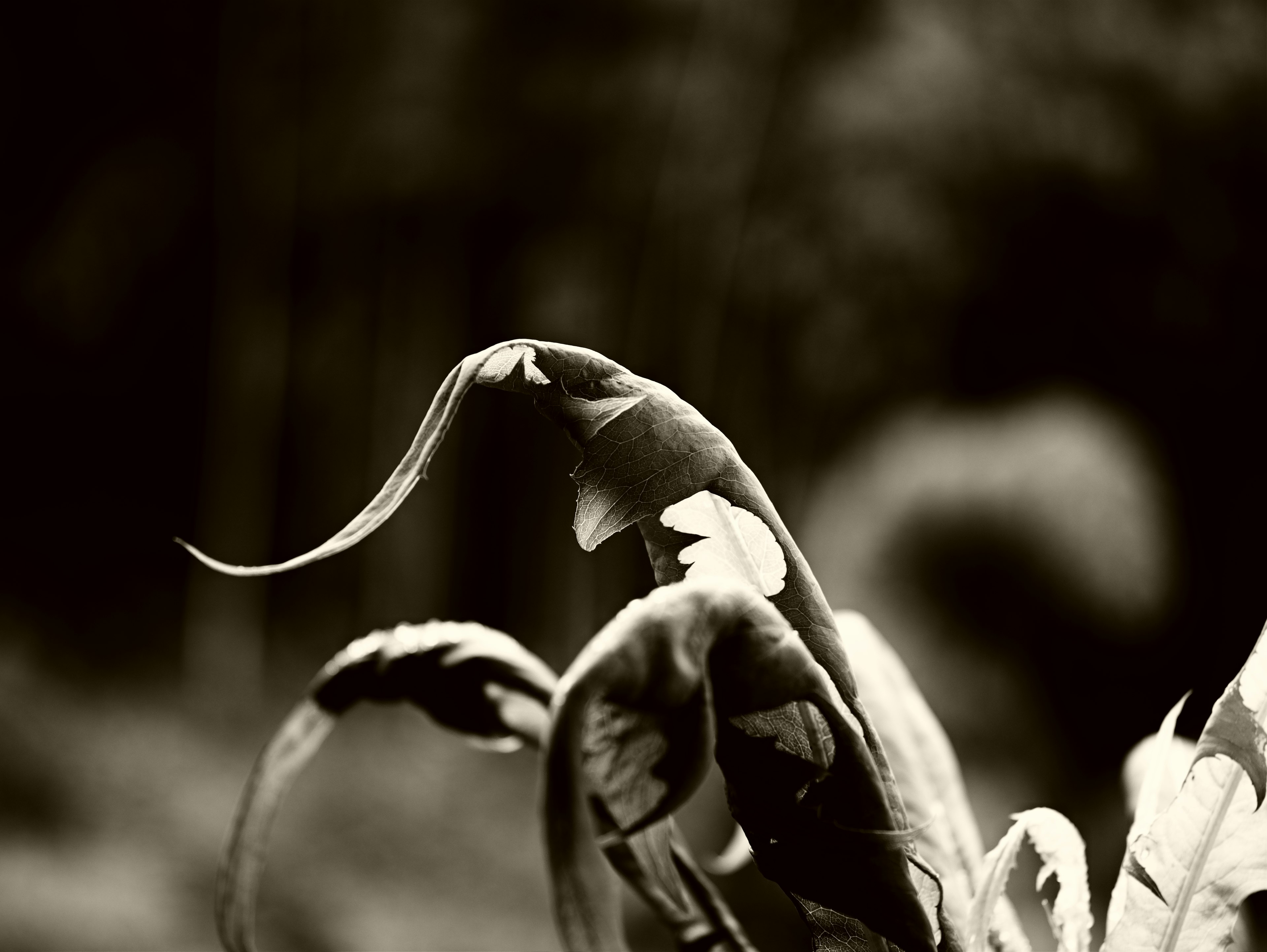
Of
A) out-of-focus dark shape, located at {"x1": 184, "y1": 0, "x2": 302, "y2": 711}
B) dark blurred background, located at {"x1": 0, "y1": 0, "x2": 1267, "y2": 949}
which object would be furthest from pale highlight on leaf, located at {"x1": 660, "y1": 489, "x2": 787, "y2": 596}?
out-of-focus dark shape, located at {"x1": 184, "y1": 0, "x2": 302, "y2": 711}

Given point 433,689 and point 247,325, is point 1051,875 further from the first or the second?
point 247,325

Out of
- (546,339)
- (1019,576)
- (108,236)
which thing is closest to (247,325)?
(108,236)

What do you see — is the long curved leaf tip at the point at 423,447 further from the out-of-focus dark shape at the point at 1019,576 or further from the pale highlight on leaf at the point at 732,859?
the out-of-focus dark shape at the point at 1019,576

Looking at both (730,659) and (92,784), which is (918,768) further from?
(92,784)

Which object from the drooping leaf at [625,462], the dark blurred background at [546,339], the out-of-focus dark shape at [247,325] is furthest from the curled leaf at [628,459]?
the out-of-focus dark shape at [247,325]

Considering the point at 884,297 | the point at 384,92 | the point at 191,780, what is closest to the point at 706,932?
the point at 884,297
